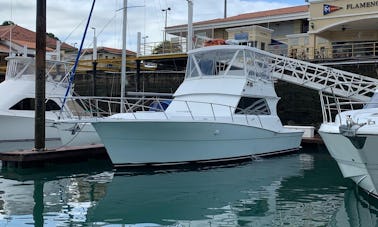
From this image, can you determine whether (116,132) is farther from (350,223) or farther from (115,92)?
(115,92)

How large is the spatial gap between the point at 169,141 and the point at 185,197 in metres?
3.27

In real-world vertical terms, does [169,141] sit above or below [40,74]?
below

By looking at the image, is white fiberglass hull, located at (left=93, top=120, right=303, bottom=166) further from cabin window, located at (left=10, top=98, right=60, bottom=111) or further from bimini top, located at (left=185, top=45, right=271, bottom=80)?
cabin window, located at (left=10, top=98, right=60, bottom=111)

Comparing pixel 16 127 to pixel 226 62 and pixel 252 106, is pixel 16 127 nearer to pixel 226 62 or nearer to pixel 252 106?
pixel 226 62

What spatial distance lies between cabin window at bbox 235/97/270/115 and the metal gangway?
243 cm

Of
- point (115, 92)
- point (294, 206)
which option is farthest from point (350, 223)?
point (115, 92)

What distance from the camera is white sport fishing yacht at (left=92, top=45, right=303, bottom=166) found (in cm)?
1319

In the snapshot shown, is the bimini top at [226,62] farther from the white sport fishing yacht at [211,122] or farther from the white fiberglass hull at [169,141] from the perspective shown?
the white fiberglass hull at [169,141]

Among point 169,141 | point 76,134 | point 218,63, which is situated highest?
point 218,63

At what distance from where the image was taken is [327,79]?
767 inches

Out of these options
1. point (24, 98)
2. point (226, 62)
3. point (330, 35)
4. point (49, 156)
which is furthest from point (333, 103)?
point (330, 35)

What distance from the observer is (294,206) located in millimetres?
9594

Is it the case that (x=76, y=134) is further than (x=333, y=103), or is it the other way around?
(x=76, y=134)

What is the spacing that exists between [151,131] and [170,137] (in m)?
0.62
